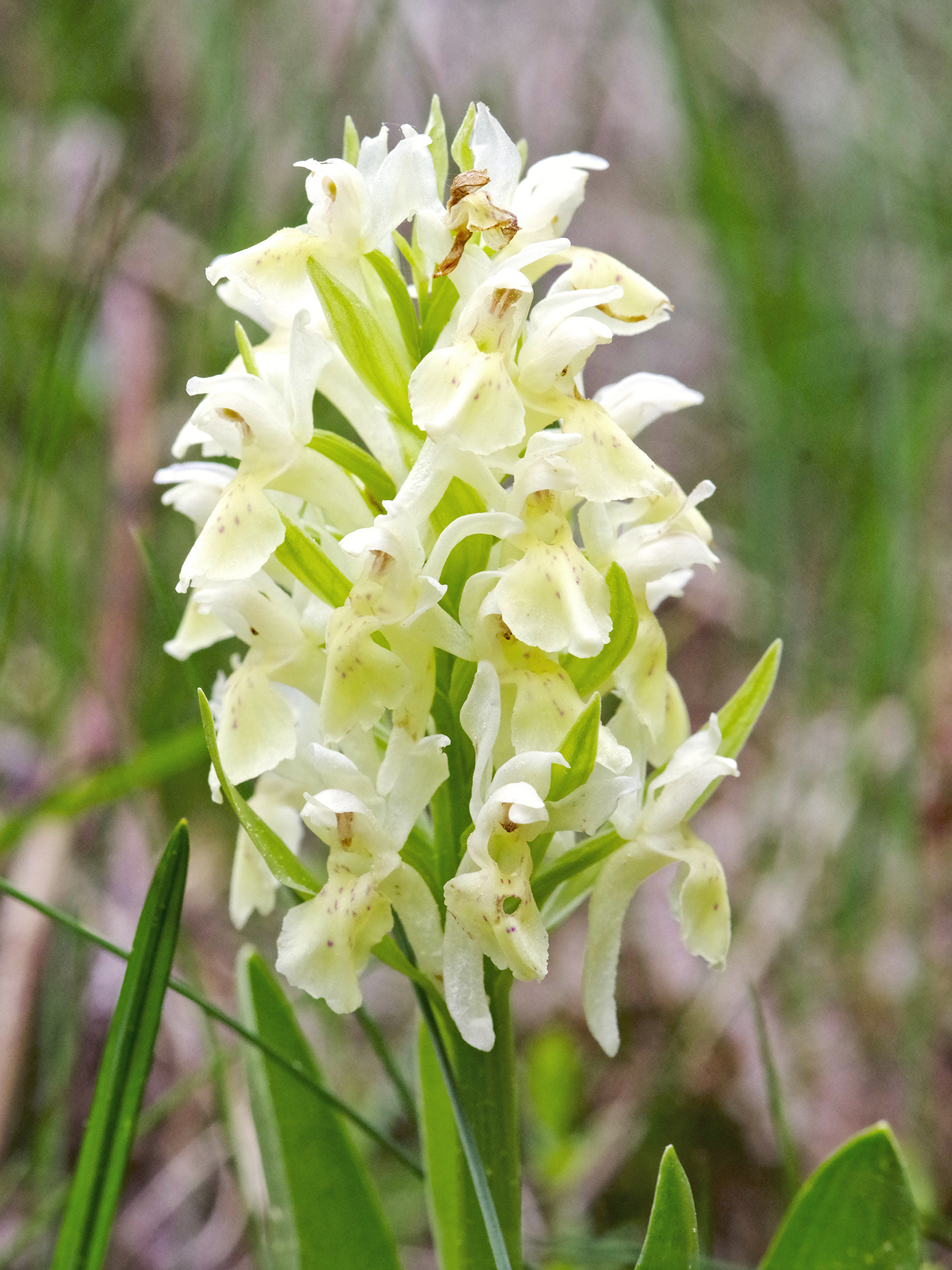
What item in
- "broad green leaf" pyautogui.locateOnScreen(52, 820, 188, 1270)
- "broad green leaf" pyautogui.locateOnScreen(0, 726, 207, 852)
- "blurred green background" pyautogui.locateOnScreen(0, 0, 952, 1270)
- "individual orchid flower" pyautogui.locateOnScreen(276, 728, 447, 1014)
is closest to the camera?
"broad green leaf" pyautogui.locateOnScreen(52, 820, 188, 1270)

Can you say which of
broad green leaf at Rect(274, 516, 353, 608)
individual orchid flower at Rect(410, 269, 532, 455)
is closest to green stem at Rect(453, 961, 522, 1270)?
broad green leaf at Rect(274, 516, 353, 608)

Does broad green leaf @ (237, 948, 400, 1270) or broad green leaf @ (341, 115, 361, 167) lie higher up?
broad green leaf @ (341, 115, 361, 167)

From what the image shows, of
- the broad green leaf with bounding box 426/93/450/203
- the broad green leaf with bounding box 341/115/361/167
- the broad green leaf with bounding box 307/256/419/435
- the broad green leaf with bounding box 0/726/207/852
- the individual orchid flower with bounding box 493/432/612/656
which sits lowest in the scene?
the broad green leaf with bounding box 0/726/207/852

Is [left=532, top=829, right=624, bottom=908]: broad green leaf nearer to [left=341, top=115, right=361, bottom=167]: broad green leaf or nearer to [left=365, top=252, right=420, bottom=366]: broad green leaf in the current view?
[left=365, top=252, right=420, bottom=366]: broad green leaf

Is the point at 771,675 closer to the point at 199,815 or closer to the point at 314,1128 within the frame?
the point at 314,1128

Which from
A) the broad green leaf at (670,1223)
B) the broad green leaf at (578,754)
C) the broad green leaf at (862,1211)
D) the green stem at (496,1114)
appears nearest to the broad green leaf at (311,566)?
the broad green leaf at (578,754)
